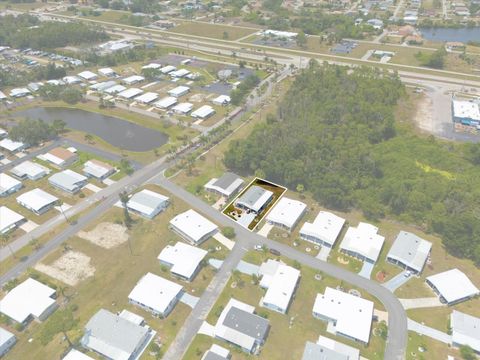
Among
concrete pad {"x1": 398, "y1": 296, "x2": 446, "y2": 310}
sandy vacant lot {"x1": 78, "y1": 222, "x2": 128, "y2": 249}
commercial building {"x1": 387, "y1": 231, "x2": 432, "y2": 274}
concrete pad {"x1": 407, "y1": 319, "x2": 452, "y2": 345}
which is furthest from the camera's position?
sandy vacant lot {"x1": 78, "y1": 222, "x2": 128, "y2": 249}

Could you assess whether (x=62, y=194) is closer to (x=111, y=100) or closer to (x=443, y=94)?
(x=111, y=100)

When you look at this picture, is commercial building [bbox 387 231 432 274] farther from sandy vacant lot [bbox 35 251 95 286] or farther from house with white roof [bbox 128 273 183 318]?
sandy vacant lot [bbox 35 251 95 286]

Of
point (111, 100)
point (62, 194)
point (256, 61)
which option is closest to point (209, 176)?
point (62, 194)

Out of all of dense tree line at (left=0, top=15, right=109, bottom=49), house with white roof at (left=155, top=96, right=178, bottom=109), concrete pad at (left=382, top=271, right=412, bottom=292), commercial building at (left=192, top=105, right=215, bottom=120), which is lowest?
concrete pad at (left=382, top=271, right=412, bottom=292)

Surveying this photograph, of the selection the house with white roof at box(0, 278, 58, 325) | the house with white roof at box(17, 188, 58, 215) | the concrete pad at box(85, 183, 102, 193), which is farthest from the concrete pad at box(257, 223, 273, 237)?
the house with white roof at box(17, 188, 58, 215)

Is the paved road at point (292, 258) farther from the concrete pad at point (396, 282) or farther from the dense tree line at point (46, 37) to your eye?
the dense tree line at point (46, 37)

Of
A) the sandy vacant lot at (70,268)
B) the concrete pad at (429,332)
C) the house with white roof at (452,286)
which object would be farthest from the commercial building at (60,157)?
the house with white roof at (452,286)

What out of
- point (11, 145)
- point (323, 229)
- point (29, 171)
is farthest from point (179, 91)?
point (323, 229)
